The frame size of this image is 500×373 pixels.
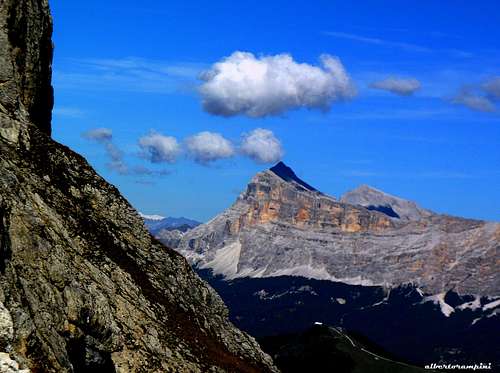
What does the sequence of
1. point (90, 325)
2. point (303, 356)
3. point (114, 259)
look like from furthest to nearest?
1. point (303, 356)
2. point (114, 259)
3. point (90, 325)

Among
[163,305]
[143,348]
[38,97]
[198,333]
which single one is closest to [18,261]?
[143,348]

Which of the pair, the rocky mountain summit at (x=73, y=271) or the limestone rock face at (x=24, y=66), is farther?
the limestone rock face at (x=24, y=66)

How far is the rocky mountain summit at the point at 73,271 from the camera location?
165 ft

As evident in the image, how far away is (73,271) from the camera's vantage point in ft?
198

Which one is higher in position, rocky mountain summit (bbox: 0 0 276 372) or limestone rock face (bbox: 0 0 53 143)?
limestone rock face (bbox: 0 0 53 143)

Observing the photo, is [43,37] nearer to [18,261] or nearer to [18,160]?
[18,160]

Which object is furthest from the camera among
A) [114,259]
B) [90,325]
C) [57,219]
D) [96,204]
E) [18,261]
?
[96,204]

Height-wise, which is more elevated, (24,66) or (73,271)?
(24,66)

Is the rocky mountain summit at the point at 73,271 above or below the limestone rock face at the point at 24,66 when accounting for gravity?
below

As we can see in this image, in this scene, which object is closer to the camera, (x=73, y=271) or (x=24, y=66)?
(x=73, y=271)

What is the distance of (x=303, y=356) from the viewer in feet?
624

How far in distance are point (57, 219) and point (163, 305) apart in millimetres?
15953

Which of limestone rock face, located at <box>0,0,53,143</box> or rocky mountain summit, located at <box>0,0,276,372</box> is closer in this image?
rocky mountain summit, located at <box>0,0,276,372</box>

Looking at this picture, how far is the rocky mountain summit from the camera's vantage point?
50.3 metres
